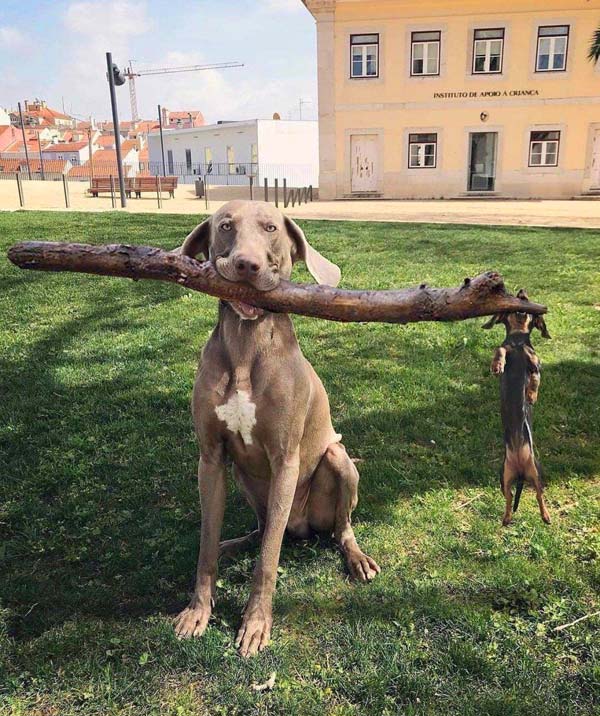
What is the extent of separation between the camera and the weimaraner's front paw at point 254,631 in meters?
2.72

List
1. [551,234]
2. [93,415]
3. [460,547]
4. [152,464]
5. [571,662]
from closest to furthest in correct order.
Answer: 1. [571,662]
2. [460,547]
3. [152,464]
4. [93,415]
5. [551,234]

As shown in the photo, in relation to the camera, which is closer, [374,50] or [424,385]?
[424,385]

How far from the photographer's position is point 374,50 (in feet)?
86.6

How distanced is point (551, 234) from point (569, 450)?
1021 cm

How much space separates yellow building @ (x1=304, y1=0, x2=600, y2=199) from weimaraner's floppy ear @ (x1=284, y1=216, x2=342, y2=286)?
84.0 ft

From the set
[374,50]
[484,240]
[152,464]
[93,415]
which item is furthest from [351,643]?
[374,50]

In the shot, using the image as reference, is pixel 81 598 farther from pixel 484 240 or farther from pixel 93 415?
pixel 484 240

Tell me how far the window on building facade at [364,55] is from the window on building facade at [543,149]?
279 inches

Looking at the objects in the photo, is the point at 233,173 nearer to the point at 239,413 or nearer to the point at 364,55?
the point at 364,55

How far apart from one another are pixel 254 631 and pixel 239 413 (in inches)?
36.7

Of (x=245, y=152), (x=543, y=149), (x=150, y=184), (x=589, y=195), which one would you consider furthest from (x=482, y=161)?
(x=245, y=152)

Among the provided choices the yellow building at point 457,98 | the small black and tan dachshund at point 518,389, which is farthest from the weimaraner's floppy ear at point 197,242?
the yellow building at point 457,98

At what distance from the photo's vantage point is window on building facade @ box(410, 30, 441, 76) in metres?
26.1

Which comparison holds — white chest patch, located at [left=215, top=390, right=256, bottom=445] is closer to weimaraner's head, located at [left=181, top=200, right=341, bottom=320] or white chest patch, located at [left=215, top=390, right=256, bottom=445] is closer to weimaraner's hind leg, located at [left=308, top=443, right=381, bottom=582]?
weimaraner's head, located at [left=181, top=200, right=341, bottom=320]
